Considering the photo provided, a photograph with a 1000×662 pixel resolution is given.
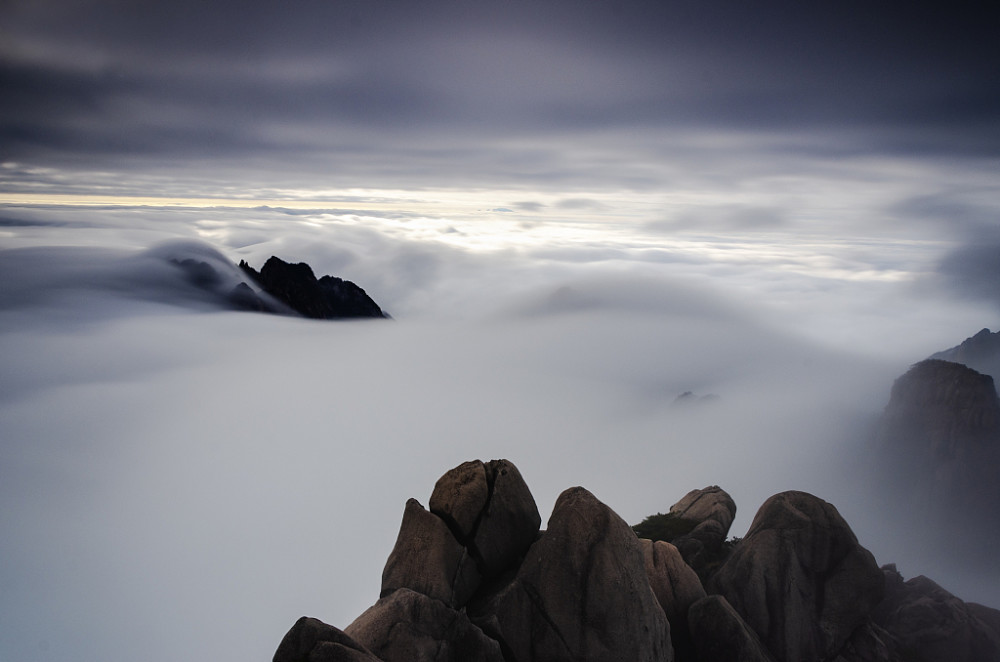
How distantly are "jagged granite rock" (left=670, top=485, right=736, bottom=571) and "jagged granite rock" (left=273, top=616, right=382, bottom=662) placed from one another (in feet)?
73.7

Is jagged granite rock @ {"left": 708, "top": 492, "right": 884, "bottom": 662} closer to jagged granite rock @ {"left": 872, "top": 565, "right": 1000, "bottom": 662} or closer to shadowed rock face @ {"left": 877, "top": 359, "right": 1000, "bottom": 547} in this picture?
jagged granite rock @ {"left": 872, "top": 565, "right": 1000, "bottom": 662}

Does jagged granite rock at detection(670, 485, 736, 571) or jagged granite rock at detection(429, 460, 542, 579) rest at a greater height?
jagged granite rock at detection(429, 460, 542, 579)

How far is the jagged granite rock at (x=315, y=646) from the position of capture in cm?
1493

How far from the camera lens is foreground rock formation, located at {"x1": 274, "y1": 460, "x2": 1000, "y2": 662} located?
19547mm

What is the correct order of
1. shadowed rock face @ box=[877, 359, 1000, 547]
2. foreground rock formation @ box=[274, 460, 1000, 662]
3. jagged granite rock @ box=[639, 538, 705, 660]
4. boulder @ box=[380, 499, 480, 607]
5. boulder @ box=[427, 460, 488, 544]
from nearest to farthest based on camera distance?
1. foreground rock formation @ box=[274, 460, 1000, 662]
2. boulder @ box=[380, 499, 480, 607]
3. boulder @ box=[427, 460, 488, 544]
4. jagged granite rock @ box=[639, 538, 705, 660]
5. shadowed rock face @ box=[877, 359, 1000, 547]

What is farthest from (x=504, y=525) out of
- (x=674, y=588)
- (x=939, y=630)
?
(x=939, y=630)

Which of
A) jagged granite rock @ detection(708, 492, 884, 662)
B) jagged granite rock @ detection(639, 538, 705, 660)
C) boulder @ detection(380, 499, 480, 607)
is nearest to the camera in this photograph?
boulder @ detection(380, 499, 480, 607)

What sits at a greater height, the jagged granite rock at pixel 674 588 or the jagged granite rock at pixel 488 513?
the jagged granite rock at pixel 488 513

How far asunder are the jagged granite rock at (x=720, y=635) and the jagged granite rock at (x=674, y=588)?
2.88 ft

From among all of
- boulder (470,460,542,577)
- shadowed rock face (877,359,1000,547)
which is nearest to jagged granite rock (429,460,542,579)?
boulder (470,460,542,577)

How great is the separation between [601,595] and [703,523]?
15.8 meters

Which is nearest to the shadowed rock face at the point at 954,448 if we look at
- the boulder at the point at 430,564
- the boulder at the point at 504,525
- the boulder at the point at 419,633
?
the boulder at the point at 504,525

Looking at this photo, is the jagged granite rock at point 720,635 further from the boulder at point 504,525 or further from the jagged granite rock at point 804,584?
the boulder at point 504,525

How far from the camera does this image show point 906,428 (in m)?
194
